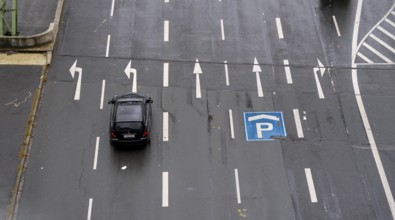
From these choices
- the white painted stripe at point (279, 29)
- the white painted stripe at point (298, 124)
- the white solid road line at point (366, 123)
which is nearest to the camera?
the white solid road line at point (366, 123)

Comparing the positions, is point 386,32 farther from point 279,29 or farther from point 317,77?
point 279,29

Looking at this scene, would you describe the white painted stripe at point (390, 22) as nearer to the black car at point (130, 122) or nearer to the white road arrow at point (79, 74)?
the black car at point (130, 122)

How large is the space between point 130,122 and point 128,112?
2.22ft

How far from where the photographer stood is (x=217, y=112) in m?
26.9

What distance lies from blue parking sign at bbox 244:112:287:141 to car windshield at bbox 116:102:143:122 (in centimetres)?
559

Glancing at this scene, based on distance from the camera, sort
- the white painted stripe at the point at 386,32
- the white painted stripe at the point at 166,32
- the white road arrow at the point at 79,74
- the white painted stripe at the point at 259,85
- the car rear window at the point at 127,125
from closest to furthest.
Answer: the car rear window at the point at 127,125 → the white road arrow at the point at 79,74 → the white painted stripe at the point at 259,85 → the white painted stripe at the point at 166,32 → the white painted stripe at the point at 386,32

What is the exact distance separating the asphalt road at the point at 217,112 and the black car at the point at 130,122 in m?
0.90

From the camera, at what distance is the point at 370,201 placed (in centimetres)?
2327

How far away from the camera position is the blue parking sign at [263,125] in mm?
25859

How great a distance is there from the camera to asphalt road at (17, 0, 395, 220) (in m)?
23.0

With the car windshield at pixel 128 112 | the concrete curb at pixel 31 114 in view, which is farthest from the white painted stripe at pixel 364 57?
the concrete curb at pixel 31 114

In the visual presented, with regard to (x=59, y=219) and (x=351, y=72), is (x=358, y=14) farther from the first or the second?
(x=59, y=219)

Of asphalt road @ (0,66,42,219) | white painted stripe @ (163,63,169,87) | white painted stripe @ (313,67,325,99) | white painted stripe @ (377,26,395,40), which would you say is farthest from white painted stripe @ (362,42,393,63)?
asphalt road @ (0,66,42,219)

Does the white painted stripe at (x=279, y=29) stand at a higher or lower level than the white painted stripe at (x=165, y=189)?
higher
